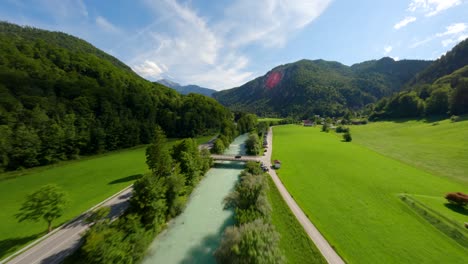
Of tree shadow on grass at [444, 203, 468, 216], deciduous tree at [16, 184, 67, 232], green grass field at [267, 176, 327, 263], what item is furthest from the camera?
tree shadow on grass at [444, 203, 468, 216]

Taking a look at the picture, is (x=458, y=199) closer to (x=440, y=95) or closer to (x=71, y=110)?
(x=71, y=110)

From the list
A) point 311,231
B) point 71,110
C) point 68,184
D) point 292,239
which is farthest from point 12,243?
point 71,110

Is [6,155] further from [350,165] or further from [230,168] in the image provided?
[350,165]

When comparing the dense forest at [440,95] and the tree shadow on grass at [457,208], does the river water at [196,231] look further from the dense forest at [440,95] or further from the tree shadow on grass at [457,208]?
the dense forest at [440,95]

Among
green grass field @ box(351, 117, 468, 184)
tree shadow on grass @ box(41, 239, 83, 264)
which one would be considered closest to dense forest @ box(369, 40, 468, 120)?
green grass field @ box(351, 117, 468, 184)

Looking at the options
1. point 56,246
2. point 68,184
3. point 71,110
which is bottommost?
point 56,246

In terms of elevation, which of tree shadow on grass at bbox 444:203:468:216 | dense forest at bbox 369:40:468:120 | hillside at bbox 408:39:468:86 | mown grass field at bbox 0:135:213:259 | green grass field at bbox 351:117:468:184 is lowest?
tree shadow on grass at bbox 444:203:468:216

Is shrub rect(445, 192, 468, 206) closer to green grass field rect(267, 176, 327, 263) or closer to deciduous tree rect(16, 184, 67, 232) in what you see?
green grass field rect(267, 176, 327, 263)
